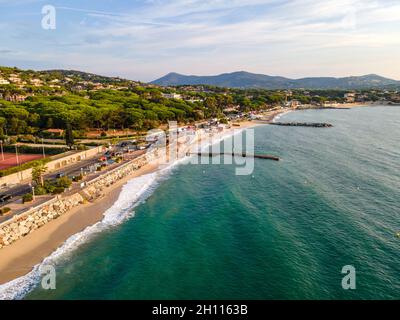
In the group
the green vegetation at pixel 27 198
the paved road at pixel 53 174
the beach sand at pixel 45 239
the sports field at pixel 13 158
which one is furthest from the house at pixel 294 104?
the green vegetation at pixel 27 198

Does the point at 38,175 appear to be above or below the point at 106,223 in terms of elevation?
above

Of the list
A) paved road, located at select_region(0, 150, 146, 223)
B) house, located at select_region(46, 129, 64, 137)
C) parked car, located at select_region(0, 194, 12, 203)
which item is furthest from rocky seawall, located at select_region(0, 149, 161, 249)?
house, located at select_region(46, 129, 64, 137)

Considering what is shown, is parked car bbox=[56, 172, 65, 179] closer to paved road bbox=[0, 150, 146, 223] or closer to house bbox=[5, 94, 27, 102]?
paved road bbox=[0, 150, 146, 223]

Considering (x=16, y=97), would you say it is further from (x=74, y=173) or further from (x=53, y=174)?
(x=74, y=173)

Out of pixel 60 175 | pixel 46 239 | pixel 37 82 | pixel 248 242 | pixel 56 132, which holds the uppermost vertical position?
pixel 37 82

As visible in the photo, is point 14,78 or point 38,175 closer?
point 38,175

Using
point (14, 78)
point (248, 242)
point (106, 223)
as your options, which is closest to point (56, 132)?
point (106, 223)

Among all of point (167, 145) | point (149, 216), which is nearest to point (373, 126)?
point (167, 145)
